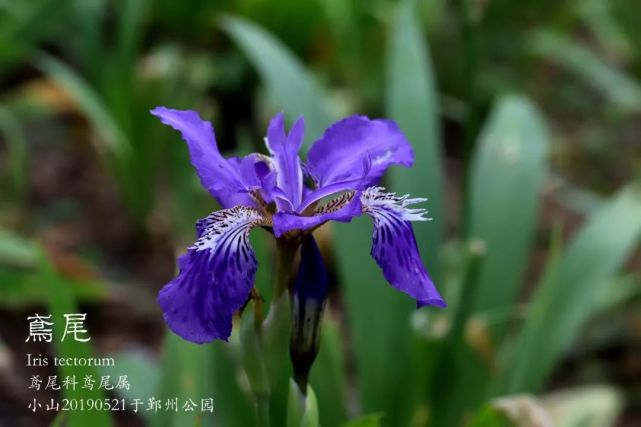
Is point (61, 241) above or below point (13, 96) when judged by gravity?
below

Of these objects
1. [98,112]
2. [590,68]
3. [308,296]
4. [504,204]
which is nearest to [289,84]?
[504,204]

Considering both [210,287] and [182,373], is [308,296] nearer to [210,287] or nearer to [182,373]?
[210,287]

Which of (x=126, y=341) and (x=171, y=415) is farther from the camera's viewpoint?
(x=126, y=341)

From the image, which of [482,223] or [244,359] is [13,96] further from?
[244,359]

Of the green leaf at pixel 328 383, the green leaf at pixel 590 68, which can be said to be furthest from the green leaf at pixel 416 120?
the green leaf at pixel 590 68

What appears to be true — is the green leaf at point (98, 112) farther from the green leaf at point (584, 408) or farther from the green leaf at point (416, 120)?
the green leaf at point (584, 408)

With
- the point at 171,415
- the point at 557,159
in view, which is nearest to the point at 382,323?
the point at 171,415
